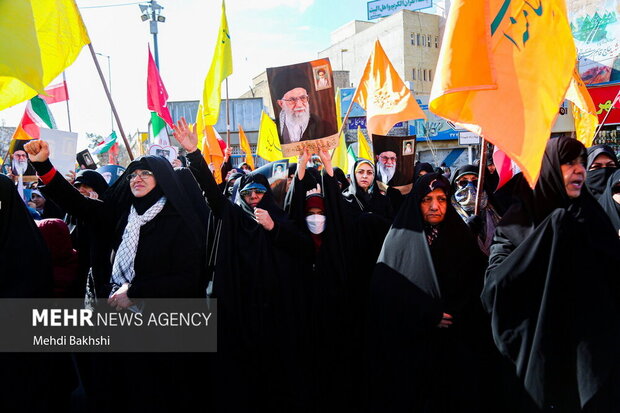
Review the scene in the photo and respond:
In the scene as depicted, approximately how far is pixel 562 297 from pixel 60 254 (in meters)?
3.06

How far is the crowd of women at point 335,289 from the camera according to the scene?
221 centimetres

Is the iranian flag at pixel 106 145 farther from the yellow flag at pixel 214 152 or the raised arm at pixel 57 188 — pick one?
the raised arm at pixel 57 188

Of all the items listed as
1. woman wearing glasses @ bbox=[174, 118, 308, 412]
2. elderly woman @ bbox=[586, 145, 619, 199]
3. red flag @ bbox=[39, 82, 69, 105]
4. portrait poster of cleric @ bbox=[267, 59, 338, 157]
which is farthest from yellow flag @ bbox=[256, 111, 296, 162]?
elderly woman @ bbox=[586, 145, 619, 199]

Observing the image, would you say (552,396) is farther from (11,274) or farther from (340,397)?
(11,274)

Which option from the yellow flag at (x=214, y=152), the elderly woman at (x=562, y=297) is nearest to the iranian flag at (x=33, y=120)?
the yellow flag at (x=214, y=152)

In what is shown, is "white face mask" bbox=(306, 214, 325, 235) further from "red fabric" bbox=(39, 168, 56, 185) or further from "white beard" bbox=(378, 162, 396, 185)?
"red fabric" bbox=(39, 168, 56, 185)

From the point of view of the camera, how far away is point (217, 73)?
18.3ft

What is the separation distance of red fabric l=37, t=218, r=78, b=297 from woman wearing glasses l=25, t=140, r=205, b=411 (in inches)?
5.9

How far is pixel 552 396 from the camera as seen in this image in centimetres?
220

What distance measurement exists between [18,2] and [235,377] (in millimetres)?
2566

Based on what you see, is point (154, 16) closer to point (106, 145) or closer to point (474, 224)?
point (106, 145)

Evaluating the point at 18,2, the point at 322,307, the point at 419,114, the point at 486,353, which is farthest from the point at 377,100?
the point at 18,2

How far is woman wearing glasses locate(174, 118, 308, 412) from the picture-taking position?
3045 millimetres

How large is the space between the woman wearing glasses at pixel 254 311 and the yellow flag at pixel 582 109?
133 inches
